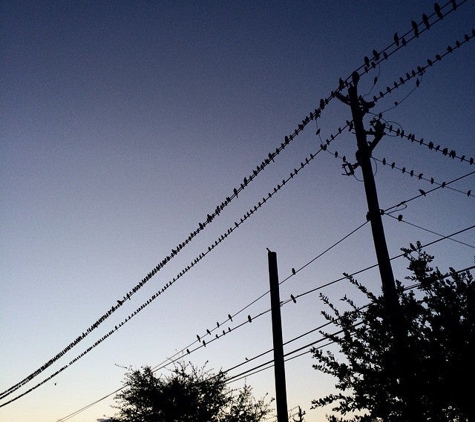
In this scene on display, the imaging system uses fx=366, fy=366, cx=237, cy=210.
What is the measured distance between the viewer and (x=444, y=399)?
5.72 metres

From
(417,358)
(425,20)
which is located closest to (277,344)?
(417,358)

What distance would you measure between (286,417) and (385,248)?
14.9 ft

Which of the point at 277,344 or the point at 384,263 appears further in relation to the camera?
the point at 277,344

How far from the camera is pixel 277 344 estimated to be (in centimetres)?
876

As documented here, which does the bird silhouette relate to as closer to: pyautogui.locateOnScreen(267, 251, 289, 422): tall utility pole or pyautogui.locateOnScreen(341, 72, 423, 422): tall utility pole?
pyautogui.locateOnScreen(341, 72, 423, 422): tall utility pole

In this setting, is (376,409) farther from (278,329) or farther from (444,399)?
(278,329)

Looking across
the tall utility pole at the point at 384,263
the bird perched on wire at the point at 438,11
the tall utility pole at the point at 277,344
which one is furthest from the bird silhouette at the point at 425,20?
the tall utility pole at the point at 277,344

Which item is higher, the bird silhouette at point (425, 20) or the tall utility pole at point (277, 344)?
the bird silhouette at point (425, 20)

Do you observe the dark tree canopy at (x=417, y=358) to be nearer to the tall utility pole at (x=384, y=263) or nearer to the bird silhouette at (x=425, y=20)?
the tall utility pole at (x=384, y=263)

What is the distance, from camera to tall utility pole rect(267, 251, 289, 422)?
27.1 feet

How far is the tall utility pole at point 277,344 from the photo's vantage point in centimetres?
827

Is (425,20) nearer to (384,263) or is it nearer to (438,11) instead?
(438,11)

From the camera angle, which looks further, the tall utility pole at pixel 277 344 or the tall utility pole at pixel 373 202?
the tall utility pole at pixel 277 344

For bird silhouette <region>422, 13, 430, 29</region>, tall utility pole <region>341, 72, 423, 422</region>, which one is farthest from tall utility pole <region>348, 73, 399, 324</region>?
bird silhouette <region>422, 13, 430, 29</region>
